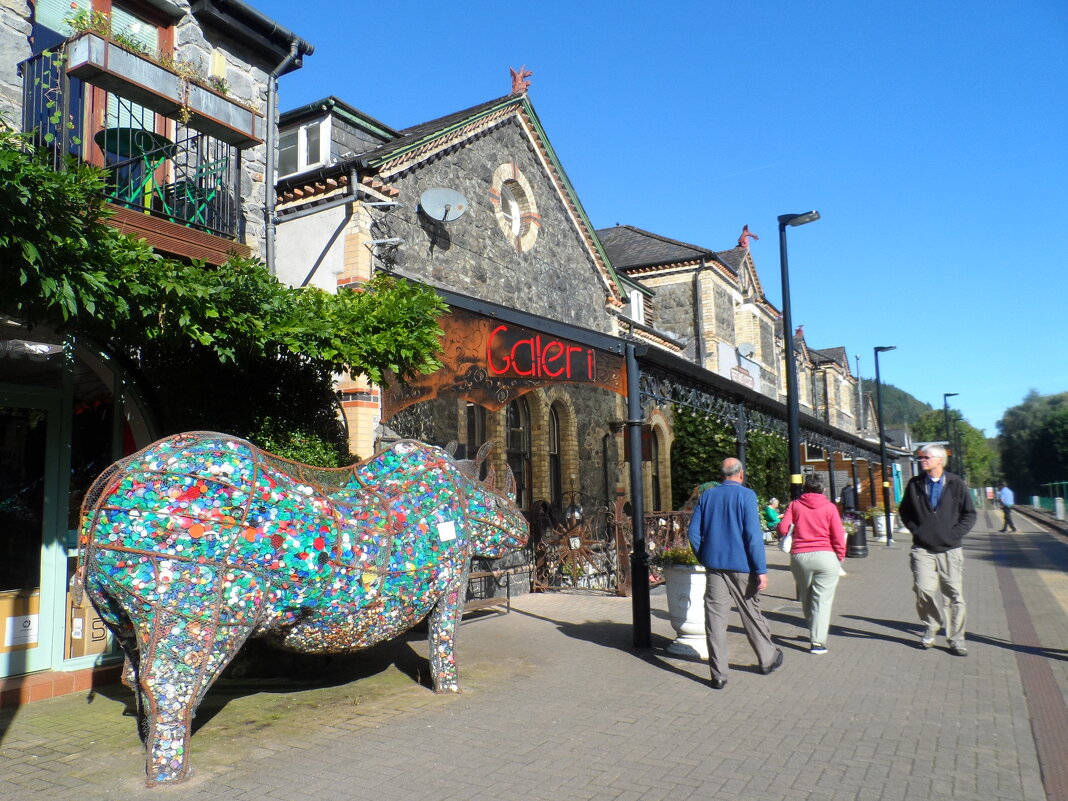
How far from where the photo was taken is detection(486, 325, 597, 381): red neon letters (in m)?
8.06

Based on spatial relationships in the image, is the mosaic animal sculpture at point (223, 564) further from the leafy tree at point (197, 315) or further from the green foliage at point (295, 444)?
the green foliage at point (295, 444)

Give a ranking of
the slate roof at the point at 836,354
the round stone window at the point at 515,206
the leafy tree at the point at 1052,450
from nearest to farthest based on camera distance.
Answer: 1. the round stone window at the point at 515,206
2. the slate roof at the point at 836,354
3. the leafy tree at the point at 1052,450

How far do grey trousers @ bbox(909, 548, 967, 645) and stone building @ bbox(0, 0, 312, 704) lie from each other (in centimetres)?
695

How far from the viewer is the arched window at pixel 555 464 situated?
14516 millimetres

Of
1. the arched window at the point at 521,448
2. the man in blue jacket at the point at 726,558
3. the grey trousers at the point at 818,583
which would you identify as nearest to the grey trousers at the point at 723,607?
the man in blue jacket at the point at 726,558

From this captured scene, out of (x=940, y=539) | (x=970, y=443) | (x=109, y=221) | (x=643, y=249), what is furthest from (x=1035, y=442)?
(x=109, y=221)

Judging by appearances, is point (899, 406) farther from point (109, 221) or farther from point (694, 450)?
point (109, 221)

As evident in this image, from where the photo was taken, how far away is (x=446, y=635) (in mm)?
5996

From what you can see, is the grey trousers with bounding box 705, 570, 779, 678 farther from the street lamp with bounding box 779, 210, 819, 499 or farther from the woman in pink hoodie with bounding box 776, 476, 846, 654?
the street lamp with bounding box 779, 210, 819, 499

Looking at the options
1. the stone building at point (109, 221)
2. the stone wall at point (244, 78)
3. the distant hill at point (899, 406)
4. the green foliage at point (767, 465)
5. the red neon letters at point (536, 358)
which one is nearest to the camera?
the stone building at point (109, 221)

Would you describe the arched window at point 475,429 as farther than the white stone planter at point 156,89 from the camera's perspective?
Yes

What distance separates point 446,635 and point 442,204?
6.85m

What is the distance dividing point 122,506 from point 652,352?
614 centimetres

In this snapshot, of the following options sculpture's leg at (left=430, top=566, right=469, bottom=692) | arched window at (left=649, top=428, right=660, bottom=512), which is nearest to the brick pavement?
sculpture's leg at (left=430, top=566, right=469, bottom=692)
